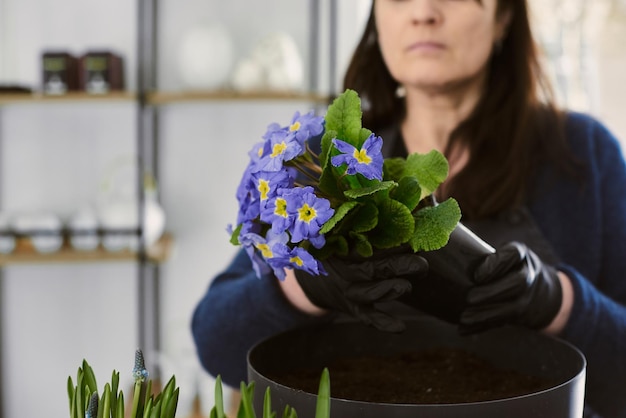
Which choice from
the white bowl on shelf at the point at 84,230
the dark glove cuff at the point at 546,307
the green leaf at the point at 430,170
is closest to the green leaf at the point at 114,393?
the green leaf at the point at 430,170

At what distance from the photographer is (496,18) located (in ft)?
3.54

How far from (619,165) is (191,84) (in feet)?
5.56

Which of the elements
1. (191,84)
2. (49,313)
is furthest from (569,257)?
(49,313)

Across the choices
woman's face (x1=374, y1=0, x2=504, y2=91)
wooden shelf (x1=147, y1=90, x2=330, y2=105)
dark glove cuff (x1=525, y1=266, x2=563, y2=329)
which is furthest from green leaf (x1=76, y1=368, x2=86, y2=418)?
wooden shelf (x1=147, y1=90, x2=330, y2=105)

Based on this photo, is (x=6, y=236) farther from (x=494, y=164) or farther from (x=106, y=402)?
(x=106, y=402)

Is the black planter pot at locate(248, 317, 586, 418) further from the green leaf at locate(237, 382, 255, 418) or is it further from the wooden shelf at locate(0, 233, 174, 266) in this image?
the wooden shelf at locate(0, 233, 174, 266)

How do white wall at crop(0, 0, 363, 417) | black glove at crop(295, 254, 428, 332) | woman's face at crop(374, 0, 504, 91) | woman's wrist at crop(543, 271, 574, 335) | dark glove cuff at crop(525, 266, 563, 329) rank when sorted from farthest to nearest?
white wall at crop(0, 0, 363, 417) → woman's face at crop(374, 0, 504, 91) → woman's wrist at crop(543, 271, 574, 335) → dark glove cuff at crop(525, 266, 563, 329) → black glove at crop(295, 254, 428, 332)

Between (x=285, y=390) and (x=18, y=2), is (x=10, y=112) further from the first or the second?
(x=285, y=390)

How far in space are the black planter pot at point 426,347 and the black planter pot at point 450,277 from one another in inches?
2.2

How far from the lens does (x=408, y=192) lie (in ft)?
1.45

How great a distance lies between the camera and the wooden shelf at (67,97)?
2410 millimetres

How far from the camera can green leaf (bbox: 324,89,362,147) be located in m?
0.44

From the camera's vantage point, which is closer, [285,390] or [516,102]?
[285,390]

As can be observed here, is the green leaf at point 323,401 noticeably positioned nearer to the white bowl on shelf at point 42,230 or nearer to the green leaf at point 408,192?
the green leaf at point 408,192
